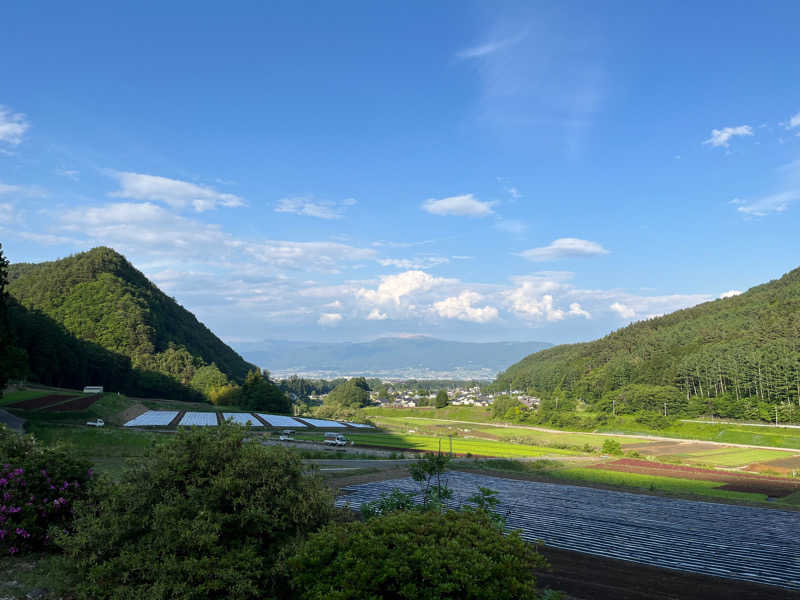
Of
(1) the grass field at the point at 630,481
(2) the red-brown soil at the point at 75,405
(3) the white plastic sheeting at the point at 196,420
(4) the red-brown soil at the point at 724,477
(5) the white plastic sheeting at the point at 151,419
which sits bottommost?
(4) the red-brown soil at the point at 724,477

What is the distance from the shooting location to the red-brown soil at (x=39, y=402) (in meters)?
42.3

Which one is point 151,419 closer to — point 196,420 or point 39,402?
point 196,420

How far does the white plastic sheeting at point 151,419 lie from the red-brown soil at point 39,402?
6.97m

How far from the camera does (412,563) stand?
6191mm

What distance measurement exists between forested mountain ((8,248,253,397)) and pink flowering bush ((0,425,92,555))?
63559mm

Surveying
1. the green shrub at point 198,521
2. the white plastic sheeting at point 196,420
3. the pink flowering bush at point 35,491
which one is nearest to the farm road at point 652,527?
the green shrub at point 198,521

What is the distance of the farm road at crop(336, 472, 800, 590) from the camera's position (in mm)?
13664

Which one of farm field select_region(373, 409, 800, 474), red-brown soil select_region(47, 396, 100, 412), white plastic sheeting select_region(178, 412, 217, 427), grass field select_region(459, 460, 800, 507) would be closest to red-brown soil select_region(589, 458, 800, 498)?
grass field select_region(459, 460, 800, 507)

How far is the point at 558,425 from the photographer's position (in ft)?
330

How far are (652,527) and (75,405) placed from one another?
49524 millimetres

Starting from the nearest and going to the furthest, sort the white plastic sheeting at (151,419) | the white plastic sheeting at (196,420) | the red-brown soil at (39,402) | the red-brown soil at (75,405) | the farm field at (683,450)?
the red-brown soil at (39,402)
the red-brown soil at (75,405)
the white plastic sheeting at (151,419)
the farm field at (683,450)
the white plastic sheeting at (196,420)

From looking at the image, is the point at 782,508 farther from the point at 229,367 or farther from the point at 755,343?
the point at 229,367

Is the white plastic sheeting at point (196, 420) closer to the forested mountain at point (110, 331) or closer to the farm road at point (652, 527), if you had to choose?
the forested mountain at point (110, 331)

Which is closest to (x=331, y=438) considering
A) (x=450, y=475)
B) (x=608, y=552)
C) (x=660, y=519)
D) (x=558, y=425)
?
(x=450, y=475)
